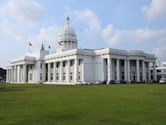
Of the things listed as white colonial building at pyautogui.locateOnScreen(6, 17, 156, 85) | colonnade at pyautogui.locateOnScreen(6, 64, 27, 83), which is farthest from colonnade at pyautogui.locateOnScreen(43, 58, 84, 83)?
colonnade at pyautogui.locateOnScreen(6, 64, 27, 83)

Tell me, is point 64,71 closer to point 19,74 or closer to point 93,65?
point 93,65

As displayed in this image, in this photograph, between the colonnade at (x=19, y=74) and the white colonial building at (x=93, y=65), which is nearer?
the white colonial building at (x=93, y=65)

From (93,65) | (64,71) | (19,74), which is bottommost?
(19,74)

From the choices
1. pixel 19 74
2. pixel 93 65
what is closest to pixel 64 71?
pixel 93 65

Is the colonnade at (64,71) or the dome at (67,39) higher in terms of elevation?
the dome at (67,39)

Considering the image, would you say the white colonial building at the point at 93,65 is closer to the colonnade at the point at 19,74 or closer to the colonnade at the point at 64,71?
the colonnade at the point at 64,71

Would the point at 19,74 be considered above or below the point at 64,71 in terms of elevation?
below

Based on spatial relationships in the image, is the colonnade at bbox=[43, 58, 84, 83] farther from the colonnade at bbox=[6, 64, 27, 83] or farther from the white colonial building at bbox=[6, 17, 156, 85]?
the colonnade at bbox=[6, 64, 27, 83]

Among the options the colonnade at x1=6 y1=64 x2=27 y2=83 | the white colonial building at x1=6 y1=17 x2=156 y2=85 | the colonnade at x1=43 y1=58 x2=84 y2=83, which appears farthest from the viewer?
the colonnade at x1=6 y1=64 x2=27 y2=83

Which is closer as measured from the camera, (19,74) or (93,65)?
(93,65)

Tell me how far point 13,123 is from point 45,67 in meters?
108

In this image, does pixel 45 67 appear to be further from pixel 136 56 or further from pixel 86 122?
pixel 86 122

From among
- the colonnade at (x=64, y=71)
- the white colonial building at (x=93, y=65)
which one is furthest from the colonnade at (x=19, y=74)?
the colonnade at (x=64, y=71)

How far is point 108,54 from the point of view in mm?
91500
